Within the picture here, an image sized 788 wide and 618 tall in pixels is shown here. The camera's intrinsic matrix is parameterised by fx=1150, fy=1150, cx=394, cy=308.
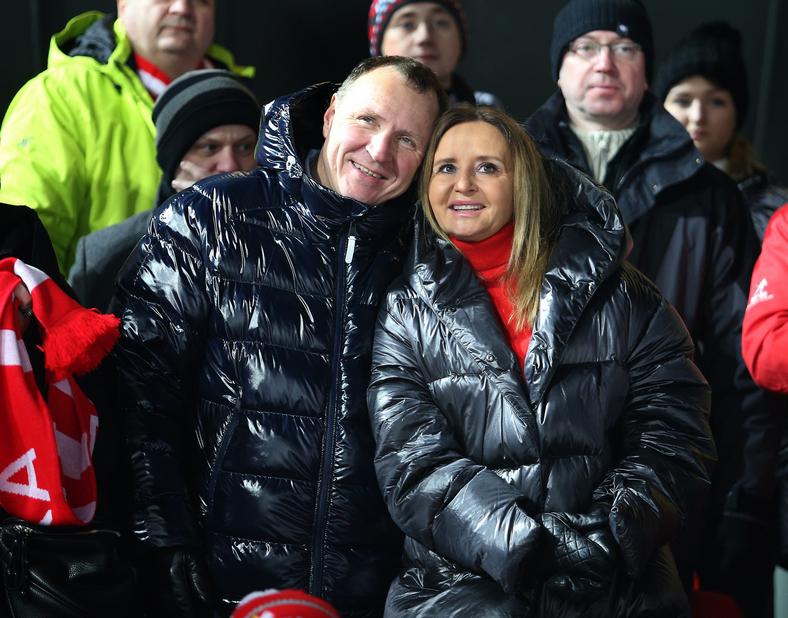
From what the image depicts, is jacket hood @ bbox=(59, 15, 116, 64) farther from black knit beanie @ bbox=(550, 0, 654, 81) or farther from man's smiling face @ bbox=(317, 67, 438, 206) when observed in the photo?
black knit beanie @ bbox=(550, 0, 654, 81)


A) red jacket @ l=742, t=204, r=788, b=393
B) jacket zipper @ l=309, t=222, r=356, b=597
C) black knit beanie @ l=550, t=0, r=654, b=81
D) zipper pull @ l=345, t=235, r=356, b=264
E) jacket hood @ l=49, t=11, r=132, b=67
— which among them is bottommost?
jacket zipper @ l=309, t=222, r=356, b=597

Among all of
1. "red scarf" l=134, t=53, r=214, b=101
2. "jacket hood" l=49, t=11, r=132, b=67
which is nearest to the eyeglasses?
"red scarf" l=134, t=53, r=214, b=101

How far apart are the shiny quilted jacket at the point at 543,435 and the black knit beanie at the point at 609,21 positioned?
0.98 meters

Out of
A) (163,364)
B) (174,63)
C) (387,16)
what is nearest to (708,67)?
(387,16)

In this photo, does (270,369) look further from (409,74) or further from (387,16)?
(387,16)

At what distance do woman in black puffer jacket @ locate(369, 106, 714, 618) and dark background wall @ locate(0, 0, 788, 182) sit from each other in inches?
100

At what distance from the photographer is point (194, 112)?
10.1 feet

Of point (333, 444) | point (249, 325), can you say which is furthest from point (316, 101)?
point (333, 444)

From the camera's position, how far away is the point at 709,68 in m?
3.99

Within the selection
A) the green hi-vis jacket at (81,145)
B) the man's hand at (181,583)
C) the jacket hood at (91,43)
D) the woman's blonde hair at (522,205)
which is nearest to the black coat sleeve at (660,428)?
the woman's blonde hair at (522,205)

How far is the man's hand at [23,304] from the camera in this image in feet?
7.21

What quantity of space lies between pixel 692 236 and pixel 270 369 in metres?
1.30

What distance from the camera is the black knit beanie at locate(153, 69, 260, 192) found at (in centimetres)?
306

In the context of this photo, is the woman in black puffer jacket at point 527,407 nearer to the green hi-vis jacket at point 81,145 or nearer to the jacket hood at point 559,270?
the jacket hood at point 559,270
